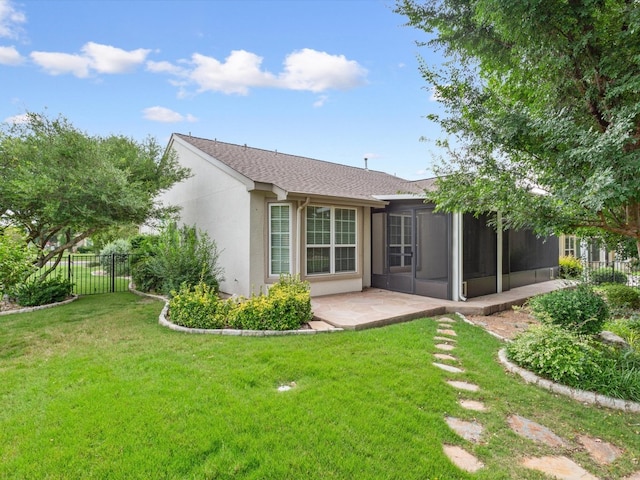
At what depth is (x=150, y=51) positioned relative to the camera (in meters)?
11.3

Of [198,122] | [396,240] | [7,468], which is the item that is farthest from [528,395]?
[198,122]

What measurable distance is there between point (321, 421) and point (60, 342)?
510cm

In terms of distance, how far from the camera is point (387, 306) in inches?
308

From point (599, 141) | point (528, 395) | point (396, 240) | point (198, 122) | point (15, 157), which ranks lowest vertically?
point (528, 395)

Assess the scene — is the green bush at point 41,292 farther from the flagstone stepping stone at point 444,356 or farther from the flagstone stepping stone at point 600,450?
the flagstone stepping stone at point 600,450

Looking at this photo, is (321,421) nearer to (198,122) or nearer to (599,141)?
(599,141)

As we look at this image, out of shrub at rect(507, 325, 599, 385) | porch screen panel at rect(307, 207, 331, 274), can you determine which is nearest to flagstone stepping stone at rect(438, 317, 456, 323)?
shrub at rect(507, 325, 599, 385)

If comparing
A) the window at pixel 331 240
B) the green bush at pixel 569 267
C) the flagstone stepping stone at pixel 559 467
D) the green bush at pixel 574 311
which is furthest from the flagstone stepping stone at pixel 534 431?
the green bush at pixel 569 267

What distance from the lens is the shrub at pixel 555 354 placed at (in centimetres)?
407

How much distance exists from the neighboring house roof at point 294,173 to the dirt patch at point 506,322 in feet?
10.8

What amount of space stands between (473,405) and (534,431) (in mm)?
574

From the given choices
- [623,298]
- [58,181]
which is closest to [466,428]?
[623,298]

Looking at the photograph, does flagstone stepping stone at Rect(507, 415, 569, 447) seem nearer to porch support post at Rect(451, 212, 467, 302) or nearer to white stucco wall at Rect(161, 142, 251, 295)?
porch support post at Rect(451, 212, 467, 302)

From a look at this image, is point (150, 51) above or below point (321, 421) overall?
above
